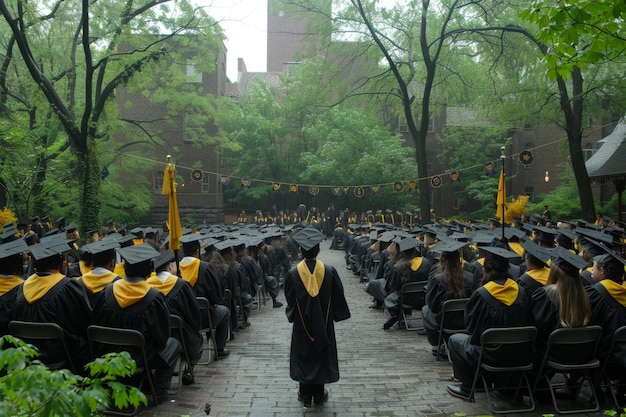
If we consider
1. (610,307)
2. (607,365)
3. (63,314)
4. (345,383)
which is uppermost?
(610,307)

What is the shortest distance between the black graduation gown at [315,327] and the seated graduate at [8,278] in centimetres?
262

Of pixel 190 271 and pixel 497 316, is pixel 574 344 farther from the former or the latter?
pixel 190 271

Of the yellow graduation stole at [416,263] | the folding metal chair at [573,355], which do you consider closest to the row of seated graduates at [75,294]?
the folding metal chair at [573,355]

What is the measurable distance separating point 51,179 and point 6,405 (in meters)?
20.9

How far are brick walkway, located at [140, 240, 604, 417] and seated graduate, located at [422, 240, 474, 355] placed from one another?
492 millimetres

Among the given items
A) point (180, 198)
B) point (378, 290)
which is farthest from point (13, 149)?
point (180, 198)

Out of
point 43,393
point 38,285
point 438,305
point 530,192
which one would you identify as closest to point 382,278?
point 438,305

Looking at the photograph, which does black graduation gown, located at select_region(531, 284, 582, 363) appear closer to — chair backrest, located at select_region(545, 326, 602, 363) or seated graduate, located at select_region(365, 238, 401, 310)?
chair backrest, located at select_region(545, 326, 602, 363)

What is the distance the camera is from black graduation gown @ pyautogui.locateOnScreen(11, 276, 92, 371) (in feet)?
15.3

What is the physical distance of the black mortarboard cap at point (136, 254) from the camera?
471 centimetres

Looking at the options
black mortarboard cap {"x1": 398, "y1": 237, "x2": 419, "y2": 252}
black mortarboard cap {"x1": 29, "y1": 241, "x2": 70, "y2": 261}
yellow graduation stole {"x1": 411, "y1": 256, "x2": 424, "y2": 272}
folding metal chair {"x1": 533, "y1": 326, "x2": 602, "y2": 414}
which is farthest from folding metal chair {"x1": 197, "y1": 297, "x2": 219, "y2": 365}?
folding metal chair {"x1": 533, "y1": 326, "x2": 602, "y2": 414}

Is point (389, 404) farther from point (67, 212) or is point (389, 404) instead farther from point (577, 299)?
point (67, 212)

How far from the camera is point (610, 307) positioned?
4.68m

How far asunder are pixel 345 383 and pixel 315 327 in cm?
103
